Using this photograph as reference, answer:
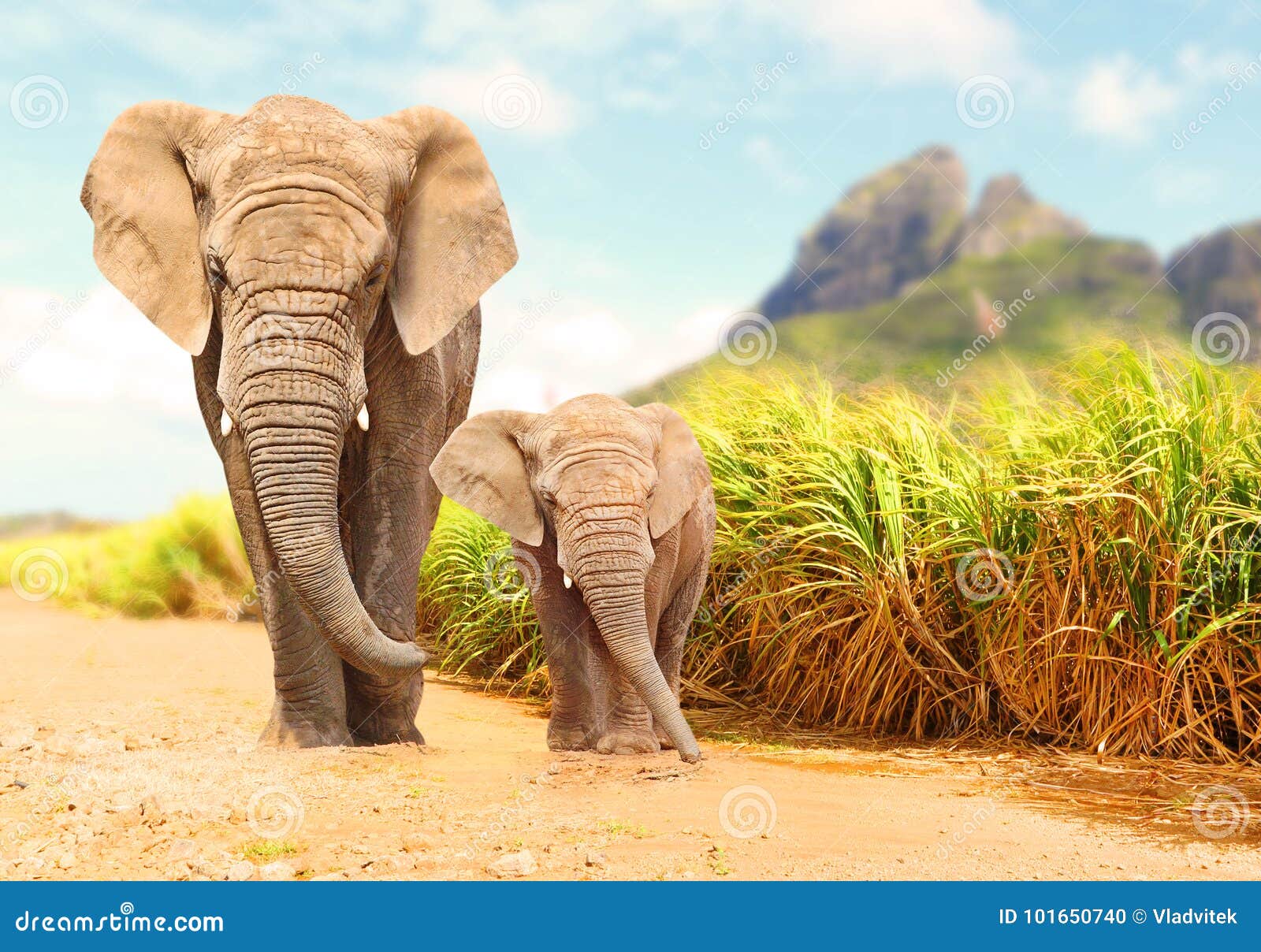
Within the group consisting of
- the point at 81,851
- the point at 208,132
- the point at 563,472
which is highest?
the point at 208,132

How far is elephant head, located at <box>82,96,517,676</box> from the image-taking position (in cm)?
527

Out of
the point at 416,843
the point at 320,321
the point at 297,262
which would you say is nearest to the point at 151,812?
the point at 416,843

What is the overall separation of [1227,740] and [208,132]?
6568mm

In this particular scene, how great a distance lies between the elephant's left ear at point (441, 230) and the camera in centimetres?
600

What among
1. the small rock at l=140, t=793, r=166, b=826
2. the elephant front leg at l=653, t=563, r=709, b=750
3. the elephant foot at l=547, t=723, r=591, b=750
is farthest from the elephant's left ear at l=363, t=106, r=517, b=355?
the small rock at l=140, t=793, r=166, b=826

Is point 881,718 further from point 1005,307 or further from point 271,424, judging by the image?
point 271,424

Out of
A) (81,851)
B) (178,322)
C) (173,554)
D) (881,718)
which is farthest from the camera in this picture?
(173,554)

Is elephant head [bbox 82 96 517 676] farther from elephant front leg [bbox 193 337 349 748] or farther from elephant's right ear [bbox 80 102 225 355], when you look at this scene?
elephant front leg [bbox 193 337 349 748]

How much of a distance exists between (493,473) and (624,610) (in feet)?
3.83

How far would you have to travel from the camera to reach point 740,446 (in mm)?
9477

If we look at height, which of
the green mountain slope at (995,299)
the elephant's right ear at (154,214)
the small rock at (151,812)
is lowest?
the small rock at (151,812)

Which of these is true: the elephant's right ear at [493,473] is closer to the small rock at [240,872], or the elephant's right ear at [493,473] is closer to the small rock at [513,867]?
the small rock at [513,867]

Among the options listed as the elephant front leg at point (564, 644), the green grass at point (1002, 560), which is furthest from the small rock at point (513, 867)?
the green grass at point (1002, 560)

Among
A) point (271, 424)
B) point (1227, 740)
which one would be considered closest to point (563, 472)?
point (271, 424)
